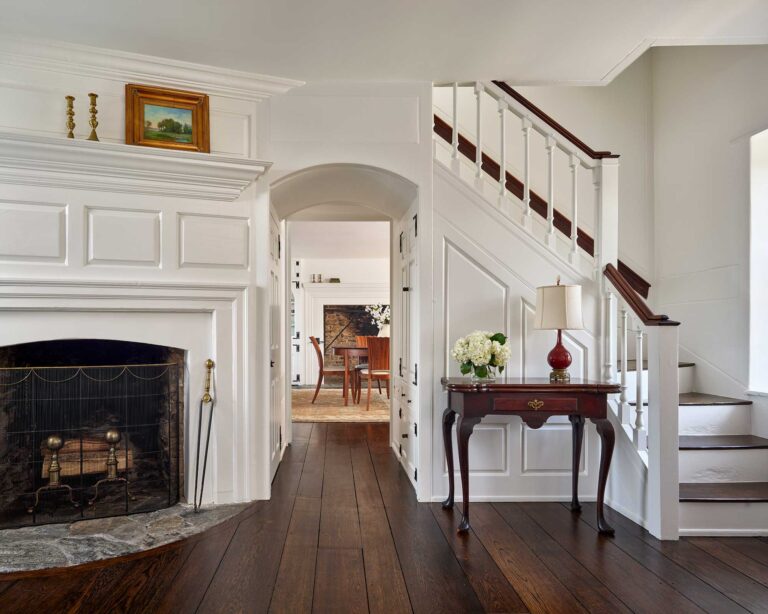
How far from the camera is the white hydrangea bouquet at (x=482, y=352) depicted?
3.09 m

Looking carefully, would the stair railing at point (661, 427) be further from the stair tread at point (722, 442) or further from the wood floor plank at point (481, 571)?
the wood floor plank at point (481, 571)

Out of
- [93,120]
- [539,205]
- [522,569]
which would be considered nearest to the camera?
[522,569]

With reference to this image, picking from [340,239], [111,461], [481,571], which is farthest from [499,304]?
[340,239]

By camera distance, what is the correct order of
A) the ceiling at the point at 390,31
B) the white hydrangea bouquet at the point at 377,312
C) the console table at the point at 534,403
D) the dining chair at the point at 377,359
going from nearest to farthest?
the ceiling at the point at 390,31
the console table at the point at 534,403
the dining chair at the point at 377,359
the white hydrangea bouquet at the point at 377,312

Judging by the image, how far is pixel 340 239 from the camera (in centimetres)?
907

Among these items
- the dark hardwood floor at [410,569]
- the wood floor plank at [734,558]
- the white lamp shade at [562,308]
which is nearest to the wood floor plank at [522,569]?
the dark hardwood floor at [410,569]

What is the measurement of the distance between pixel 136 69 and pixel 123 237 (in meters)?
1.00

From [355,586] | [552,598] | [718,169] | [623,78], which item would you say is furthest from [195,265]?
[623,78]

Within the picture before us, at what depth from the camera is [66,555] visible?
2.54 m

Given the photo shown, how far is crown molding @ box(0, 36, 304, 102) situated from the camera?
9.83 feet

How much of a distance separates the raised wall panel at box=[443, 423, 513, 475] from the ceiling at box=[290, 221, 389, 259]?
4.31 metres

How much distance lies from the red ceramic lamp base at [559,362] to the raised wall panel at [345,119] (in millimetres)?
1583

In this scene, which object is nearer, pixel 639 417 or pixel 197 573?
pixel 197 573

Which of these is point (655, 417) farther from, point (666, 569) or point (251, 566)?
point (251, 566)
